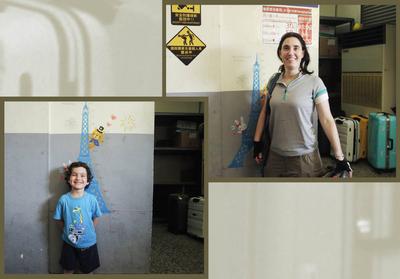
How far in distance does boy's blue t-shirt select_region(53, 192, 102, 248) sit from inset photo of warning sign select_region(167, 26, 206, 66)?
50cm

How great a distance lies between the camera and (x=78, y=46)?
1.37 metres

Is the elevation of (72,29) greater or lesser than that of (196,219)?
greater

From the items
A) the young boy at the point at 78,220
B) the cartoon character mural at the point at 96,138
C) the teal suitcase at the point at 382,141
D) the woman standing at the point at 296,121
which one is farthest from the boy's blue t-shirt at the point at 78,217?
the teal suitcase at the point at 382,141

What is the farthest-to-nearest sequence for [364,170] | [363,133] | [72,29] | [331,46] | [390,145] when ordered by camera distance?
1. [331,46]
2. [363,133]
3. [390,145]
4. [364,170]
5. [72,29]

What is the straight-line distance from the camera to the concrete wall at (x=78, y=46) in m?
1.36

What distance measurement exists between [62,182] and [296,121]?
28.2 inches

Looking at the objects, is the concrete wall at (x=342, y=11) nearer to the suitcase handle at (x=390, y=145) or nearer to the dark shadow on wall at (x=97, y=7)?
the suitcase handle at (x=390, y=145)

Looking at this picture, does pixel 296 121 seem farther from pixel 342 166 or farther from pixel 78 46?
pixel 78 46

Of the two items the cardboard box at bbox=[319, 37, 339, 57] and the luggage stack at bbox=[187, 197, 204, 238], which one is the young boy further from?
the cardboard box at bbox=[319, 37, 339, 57]

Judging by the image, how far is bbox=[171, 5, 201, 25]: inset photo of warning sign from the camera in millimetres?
1373

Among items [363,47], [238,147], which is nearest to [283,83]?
[238,147]

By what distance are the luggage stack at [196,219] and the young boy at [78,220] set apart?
0.29m

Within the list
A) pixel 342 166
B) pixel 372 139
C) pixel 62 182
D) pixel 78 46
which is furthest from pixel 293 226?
pixel 78 46

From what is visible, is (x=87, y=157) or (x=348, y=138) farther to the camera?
(x=348, y=138)
